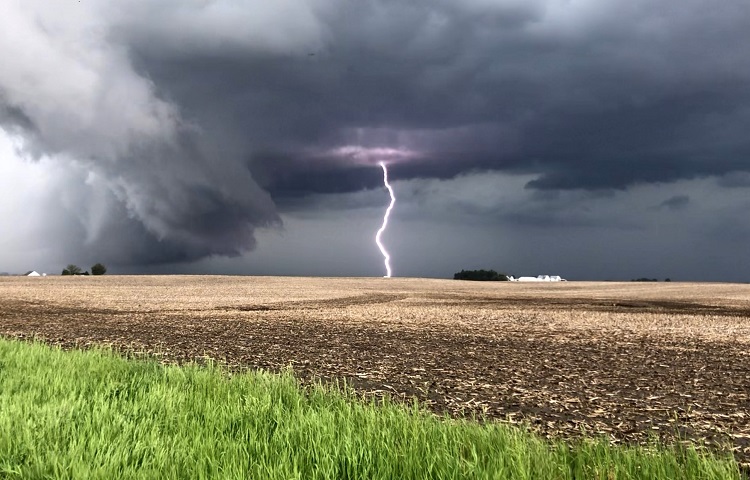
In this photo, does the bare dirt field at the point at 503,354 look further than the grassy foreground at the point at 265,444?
Yes

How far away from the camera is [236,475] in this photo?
14.7 ft

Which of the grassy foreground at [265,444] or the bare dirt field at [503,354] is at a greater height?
the grassy foreground at [265,444]

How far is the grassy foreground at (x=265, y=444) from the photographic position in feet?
15.7

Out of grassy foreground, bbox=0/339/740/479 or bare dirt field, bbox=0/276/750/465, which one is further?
bare dirt field, bbox=0/276/750/465

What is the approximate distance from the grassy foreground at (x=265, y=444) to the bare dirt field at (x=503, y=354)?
74.4 inches

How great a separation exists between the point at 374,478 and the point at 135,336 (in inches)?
509

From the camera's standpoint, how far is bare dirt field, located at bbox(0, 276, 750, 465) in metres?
8.24

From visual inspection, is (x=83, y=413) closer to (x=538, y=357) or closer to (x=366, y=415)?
(x=366, y=415)

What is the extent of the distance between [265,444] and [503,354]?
881 cm

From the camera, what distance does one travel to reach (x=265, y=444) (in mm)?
5164

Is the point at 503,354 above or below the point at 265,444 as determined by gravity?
below

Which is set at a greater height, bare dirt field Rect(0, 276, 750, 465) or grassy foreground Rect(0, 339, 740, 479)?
grassy foreground Rect(0, 339, 740, 479)

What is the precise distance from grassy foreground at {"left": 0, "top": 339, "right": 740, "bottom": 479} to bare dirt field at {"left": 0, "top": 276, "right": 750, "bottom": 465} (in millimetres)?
1890

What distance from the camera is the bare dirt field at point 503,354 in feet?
27.0
